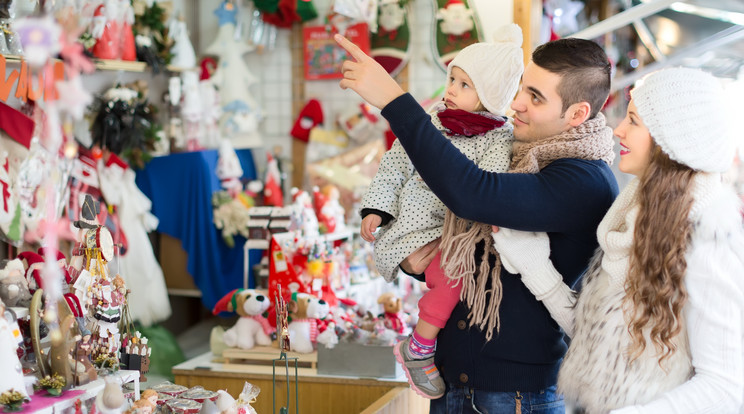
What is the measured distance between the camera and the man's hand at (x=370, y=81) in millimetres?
1373

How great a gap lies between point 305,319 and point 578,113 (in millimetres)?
1625

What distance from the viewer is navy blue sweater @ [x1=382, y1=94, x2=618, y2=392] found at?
4.44 ft

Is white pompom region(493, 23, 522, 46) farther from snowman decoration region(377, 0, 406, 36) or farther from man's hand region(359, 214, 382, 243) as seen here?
snowman decoration region(377, 0, 406, 36)

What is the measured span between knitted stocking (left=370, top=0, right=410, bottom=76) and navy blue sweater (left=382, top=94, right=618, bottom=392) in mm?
3180

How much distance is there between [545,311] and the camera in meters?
1.51

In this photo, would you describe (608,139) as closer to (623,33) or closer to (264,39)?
(264,39)

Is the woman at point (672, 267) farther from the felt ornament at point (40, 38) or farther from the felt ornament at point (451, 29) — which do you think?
the felt ornament at point (451, 29)

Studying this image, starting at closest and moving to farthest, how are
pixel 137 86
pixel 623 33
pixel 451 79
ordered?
1. pixel 451 79
2. pixel 137 86
3. pixel 623 33

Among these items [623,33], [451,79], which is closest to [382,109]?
[451,79]

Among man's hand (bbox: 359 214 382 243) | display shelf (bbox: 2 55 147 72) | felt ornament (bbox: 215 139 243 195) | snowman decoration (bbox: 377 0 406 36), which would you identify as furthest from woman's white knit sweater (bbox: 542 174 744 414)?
snowman decoration (bbox: 377 0 406 36)

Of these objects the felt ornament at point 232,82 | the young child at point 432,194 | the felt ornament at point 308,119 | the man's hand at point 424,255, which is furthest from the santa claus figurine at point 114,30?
the man's hand at point 424,255

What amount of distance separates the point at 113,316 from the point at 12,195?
4.91 ft

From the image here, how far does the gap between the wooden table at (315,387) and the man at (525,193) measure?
3.00ft

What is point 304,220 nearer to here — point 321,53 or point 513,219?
point 321,53
